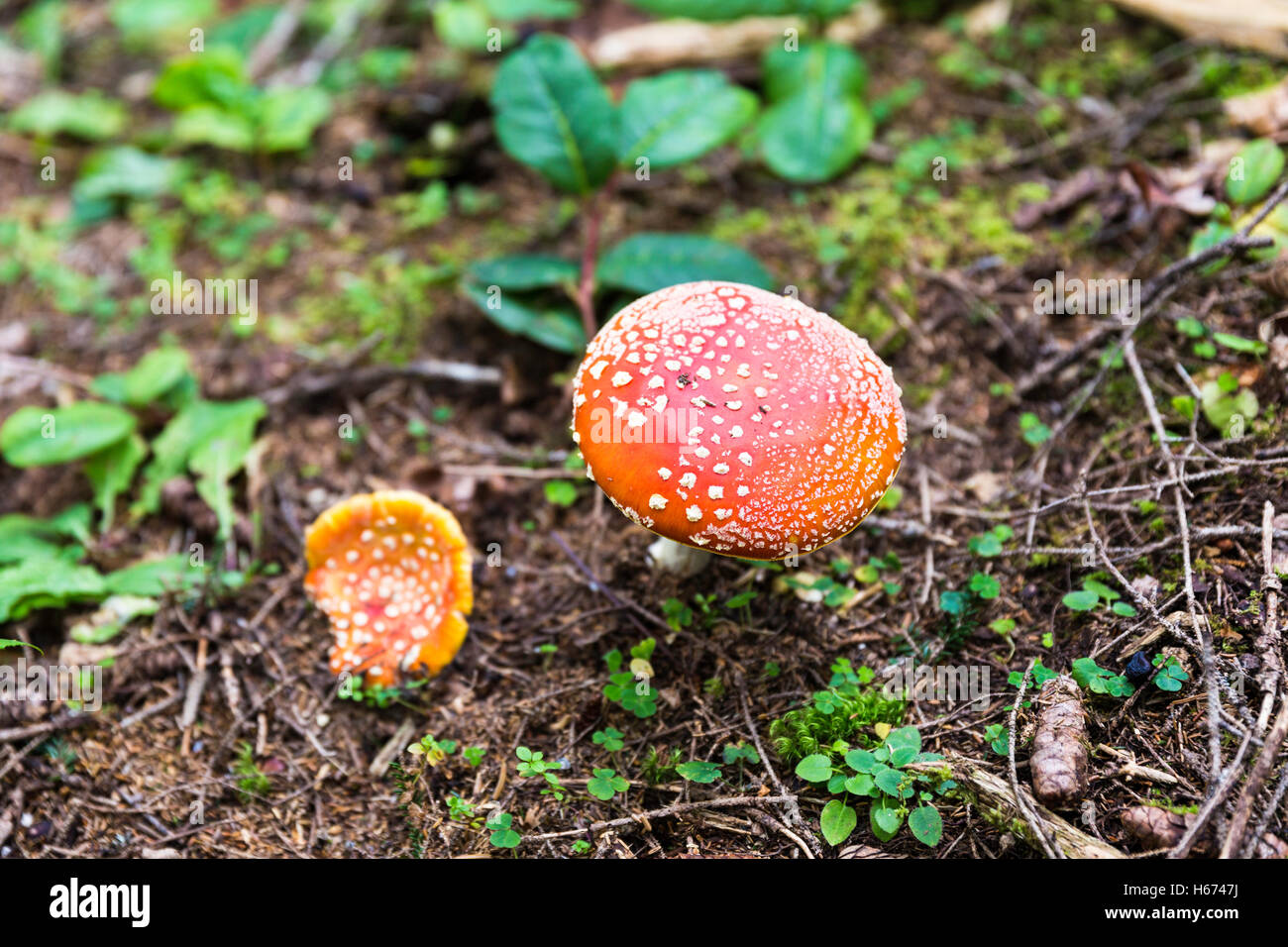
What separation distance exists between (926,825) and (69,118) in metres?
7.58

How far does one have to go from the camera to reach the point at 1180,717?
9.57ft

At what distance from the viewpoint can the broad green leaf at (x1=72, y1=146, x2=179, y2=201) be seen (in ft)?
19.3

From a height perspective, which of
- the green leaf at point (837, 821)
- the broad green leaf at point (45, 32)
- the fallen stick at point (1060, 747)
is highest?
the broad green leaf at point (45, 32)

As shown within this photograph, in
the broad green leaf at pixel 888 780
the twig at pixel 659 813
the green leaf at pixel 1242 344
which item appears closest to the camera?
the broad green leaf at pixel 888 780

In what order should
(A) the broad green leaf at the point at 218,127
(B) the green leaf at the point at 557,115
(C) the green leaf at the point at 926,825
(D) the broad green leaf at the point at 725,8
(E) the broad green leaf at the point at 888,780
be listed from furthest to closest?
(A) the broad green leaf at the point at 218,127 < (D) the broad green leaf at the point at 725,8 < (B) the green leaf at the point at 557,115 < (E) the broad green leaf at the point at 888,780 < (C) the green leaf at the point at 926,825

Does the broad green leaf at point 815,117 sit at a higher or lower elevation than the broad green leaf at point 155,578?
higher

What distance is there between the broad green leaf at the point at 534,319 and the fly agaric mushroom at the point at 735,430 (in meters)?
1.18

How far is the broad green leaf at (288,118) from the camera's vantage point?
19.2 feet

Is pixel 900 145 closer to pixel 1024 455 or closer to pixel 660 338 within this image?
pixel 1024 455

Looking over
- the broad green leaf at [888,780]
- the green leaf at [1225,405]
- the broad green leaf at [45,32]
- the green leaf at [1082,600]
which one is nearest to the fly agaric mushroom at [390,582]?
the broad green leaf at [888,780]

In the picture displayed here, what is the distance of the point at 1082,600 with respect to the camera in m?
3.30

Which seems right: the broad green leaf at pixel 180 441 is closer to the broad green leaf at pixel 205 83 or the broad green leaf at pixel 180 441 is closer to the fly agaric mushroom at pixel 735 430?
the fly agaric mushroom at pixel 735 430

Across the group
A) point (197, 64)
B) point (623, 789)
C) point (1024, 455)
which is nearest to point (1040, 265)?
point (1024, 455)

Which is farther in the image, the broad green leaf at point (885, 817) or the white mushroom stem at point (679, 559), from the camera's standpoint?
the white mushroom stem at point (679, 559)
